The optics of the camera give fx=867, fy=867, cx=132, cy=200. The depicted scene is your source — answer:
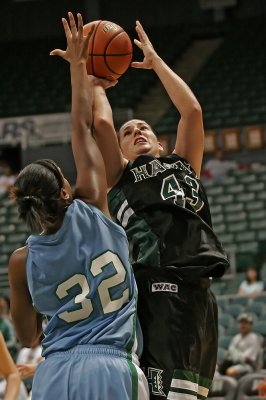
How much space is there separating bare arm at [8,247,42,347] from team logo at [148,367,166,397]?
0.62 meters

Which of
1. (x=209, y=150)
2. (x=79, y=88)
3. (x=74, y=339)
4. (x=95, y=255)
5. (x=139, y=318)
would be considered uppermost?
(x=79, y=88)

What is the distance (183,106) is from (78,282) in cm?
135

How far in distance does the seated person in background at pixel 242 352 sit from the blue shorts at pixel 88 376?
6.10m

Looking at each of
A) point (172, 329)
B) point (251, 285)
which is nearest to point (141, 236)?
point (172, 329)

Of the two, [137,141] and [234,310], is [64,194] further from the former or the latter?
[234,310]

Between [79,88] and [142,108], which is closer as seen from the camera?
[79,88]

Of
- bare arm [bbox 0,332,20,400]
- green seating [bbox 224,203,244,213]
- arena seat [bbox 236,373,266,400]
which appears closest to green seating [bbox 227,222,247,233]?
green seating [bbox 224,203,244,213]

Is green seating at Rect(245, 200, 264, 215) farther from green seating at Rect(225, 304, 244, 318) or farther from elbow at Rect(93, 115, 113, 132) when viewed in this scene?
elbow at Rect(93, 115, 113, 132)

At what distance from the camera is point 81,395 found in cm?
310

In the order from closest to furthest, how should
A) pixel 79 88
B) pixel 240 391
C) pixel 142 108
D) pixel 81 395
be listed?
pixel 81 395
pixel 79 88
pixel 240 391
pixel 142 108

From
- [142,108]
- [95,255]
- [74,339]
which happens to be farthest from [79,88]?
[142,108]

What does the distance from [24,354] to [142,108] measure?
40.1ft

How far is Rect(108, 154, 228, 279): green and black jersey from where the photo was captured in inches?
151

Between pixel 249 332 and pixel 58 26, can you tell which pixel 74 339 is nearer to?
pixel 249 332
